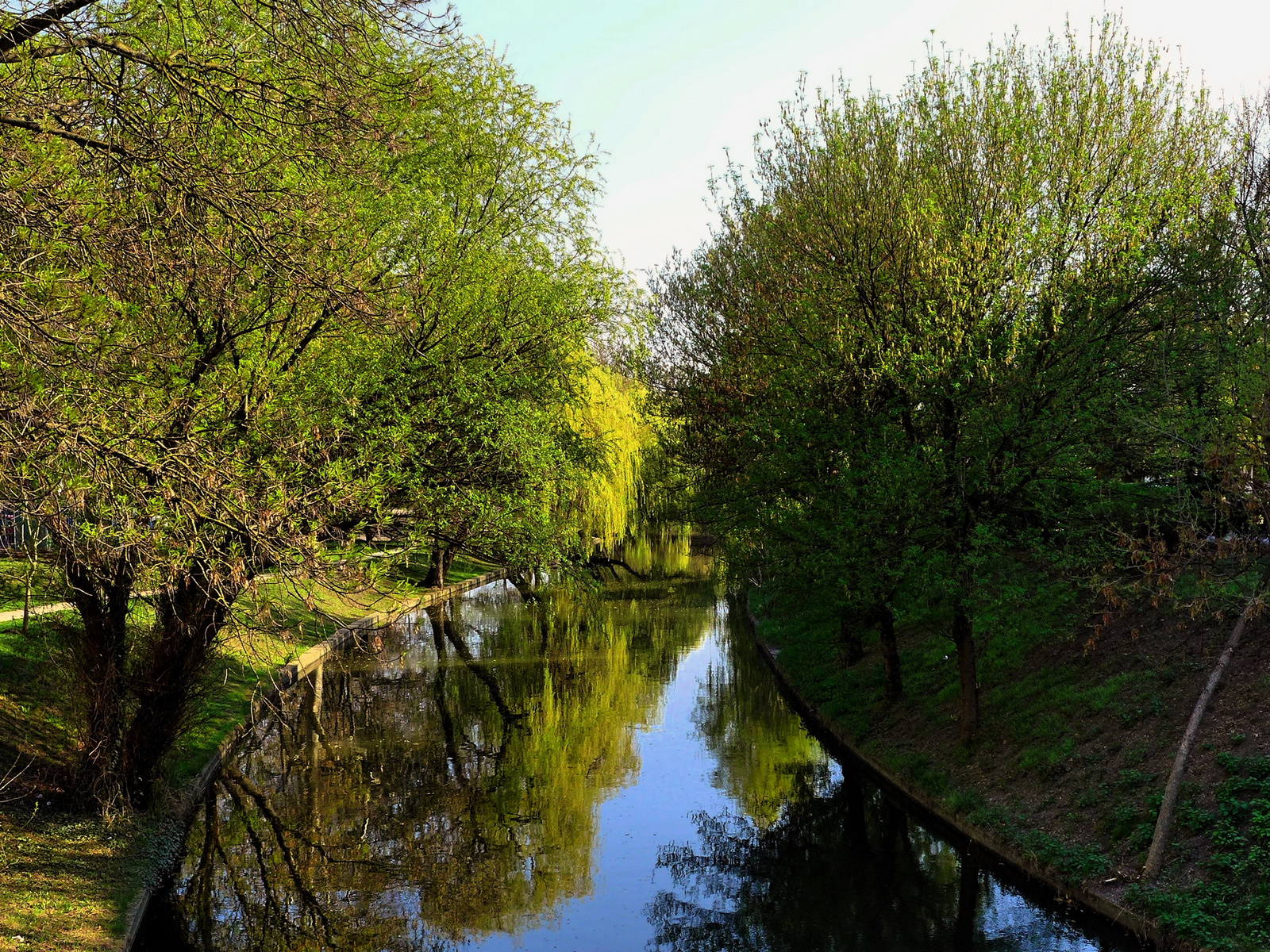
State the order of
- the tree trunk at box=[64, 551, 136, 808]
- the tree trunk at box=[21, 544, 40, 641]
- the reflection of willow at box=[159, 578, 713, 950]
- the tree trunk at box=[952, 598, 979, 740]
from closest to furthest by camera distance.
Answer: the tree trunk at box=[21, 544, 40, 641] < the reflection of willow at box=[159, 578, 713, 950] < the tree trunk at box=[64, 551, 136, 808] < the tree trunk at box=[952, 598, 979, 740]

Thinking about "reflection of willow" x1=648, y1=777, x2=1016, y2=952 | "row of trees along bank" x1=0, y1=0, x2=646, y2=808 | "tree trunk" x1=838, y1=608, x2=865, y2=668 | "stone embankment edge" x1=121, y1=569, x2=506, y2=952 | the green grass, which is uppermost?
"row of trees along bank" x1=0, y1=0, x2=646, y2=808

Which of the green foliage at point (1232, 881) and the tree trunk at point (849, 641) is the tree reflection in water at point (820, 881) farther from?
the tree trunk at point (849, 641)

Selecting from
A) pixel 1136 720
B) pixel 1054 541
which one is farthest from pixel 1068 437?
pixel 1136 720

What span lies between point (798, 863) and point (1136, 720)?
5629 mm

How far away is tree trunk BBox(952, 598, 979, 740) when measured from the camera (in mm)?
17625

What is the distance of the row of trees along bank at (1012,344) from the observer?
1480 centimetres

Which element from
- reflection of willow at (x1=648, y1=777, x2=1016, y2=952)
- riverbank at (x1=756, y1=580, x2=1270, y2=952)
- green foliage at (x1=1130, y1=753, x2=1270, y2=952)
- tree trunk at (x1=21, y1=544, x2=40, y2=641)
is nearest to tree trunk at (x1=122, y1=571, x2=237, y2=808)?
tree trunk at (x1=21, y1=544, x2=40, y2=641)

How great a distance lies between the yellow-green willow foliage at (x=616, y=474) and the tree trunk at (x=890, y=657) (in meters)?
15.7

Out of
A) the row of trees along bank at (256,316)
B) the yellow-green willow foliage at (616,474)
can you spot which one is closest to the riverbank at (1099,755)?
the row of trees along bank at (256,316)

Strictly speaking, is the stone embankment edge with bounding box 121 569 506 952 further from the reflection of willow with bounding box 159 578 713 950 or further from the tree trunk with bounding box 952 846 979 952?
the tree trunk with bounding box 952 846 979 952

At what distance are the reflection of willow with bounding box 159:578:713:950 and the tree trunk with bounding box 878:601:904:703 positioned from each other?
576 centimetres

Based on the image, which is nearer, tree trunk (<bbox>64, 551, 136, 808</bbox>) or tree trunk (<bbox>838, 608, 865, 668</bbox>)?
tree trunk (<bbox>64, 551, 136, 808</bbox>)

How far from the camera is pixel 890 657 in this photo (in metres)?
21.1

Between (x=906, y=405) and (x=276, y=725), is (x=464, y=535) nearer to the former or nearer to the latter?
(x=906, y=405)
